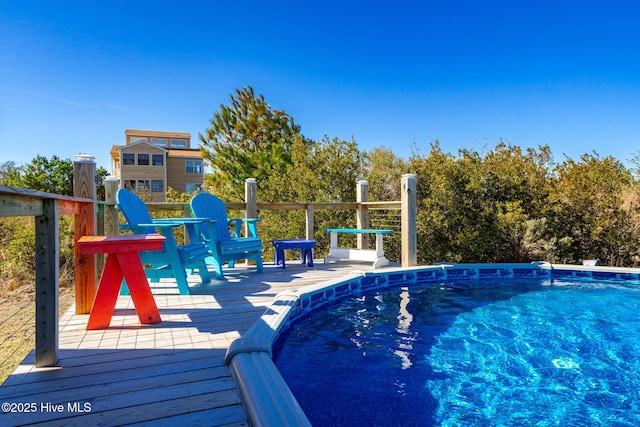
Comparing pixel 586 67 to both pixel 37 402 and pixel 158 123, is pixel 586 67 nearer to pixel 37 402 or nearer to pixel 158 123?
pixel 37 402

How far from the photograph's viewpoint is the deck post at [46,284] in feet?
5.94

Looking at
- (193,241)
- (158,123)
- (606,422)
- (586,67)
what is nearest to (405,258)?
(193,241)

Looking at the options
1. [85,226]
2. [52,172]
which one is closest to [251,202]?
[85,226]

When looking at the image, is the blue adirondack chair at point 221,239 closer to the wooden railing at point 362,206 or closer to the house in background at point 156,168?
the wooden railing at point 362,206

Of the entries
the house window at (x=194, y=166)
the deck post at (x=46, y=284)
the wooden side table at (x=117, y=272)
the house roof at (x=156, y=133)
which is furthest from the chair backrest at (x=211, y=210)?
the house roof at (x=156, y=133)

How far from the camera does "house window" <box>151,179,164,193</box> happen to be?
22.9m

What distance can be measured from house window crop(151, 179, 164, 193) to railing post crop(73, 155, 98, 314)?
21.4m

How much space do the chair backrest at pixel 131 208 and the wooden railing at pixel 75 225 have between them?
0.75 feet

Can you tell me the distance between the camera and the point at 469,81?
38.9 feet

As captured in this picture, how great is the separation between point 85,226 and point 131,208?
0.77m

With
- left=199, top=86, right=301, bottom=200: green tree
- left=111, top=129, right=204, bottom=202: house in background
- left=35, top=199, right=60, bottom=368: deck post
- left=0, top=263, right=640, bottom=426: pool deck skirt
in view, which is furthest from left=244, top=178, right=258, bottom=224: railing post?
left=111, top=129, right=204, bottom=202: house in background

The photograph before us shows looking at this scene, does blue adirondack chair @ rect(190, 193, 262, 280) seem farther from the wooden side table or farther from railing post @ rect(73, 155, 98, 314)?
the wooden side table

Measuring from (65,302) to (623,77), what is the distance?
43.9ft

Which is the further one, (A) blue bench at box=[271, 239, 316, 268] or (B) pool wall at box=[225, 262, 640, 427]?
(A) blue bench at box=[271, 239, 316, 268]
